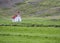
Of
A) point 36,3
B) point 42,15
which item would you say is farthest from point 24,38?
point 36,3

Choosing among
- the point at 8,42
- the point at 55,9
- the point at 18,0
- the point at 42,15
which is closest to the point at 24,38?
the point at 8,42

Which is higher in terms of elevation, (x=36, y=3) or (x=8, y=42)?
(x=36, y=3)

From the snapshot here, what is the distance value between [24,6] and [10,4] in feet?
12.6

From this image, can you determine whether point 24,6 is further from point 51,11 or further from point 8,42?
point 8,42

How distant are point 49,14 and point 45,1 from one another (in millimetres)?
9258

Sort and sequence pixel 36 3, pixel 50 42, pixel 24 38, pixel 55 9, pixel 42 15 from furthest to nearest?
pixel 36 3
pixel 55 9
pixel 42 15
pixel 24 38
pixel 50 42

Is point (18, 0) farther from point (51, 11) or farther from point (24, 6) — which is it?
point (51, 11)

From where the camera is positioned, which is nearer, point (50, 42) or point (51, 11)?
point (50, 42)

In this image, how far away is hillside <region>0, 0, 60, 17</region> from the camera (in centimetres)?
5528

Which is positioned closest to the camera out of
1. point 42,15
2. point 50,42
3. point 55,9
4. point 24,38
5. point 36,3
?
point 50,42

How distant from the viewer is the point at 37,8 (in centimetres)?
5975

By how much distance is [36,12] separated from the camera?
5725 centimetres

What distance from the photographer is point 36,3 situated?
62469 millimetres

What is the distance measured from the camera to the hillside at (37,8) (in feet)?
181
